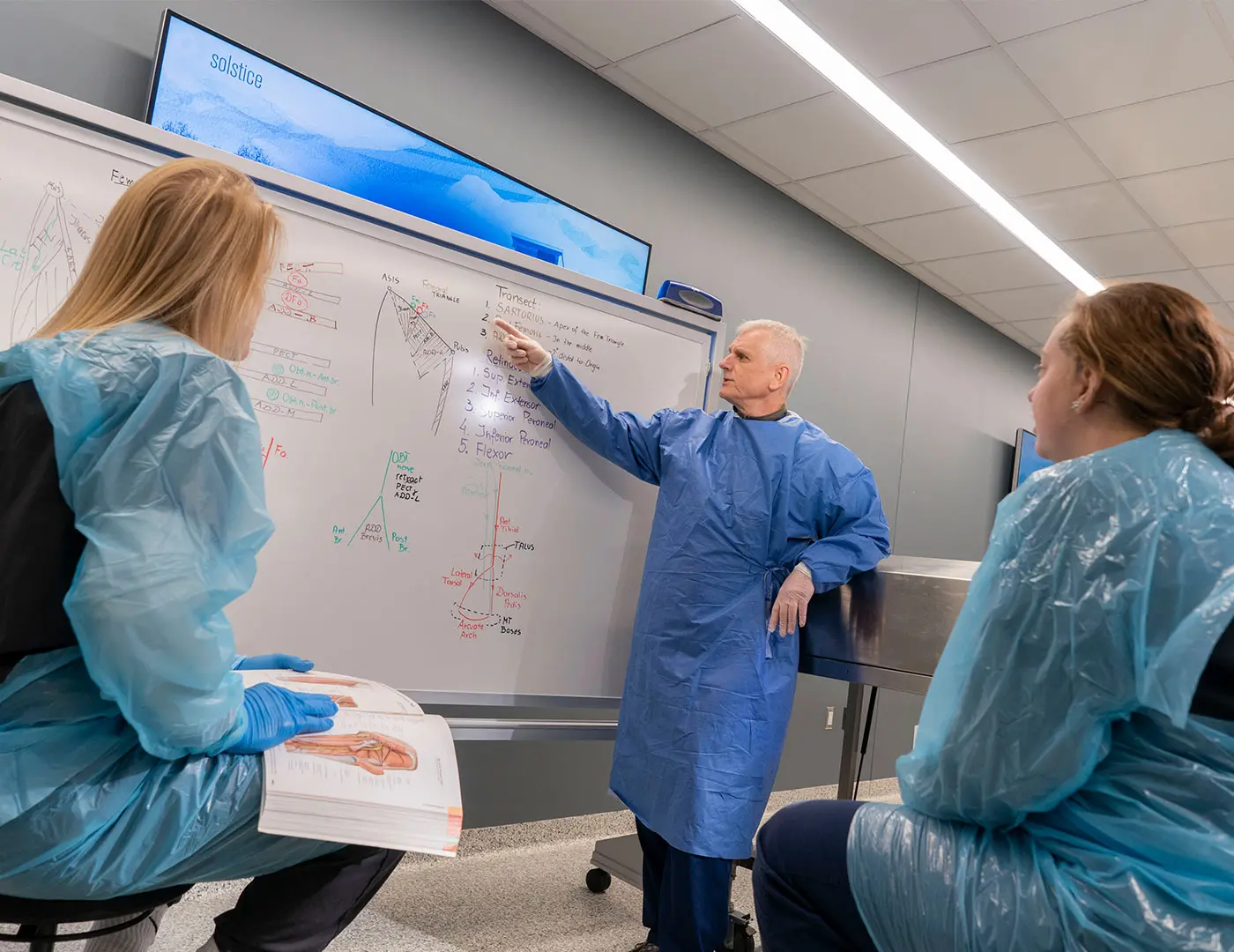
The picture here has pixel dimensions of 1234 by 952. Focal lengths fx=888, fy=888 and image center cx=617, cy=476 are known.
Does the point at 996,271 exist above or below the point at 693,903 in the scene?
above

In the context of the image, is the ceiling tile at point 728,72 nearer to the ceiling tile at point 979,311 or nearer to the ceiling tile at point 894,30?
the ceiling tile at point 894,30

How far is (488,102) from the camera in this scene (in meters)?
2.87

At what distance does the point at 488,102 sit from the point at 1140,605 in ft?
8.37

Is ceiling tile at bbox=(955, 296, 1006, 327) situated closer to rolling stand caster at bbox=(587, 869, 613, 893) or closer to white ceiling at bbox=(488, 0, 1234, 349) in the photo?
white ceiling at bbox=(488, 0, 1234, 349)

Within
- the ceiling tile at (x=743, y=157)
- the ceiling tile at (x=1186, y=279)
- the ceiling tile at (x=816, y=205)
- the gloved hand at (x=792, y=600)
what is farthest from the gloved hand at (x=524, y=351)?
the ceiling tile at (x=1186, y=279)

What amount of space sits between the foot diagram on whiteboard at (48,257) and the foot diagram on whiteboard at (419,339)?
0.51m

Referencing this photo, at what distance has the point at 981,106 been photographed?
3004mm

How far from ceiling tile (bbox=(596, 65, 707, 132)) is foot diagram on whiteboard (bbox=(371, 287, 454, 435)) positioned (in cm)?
172

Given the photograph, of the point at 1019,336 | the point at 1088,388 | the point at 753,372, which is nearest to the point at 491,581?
the point at 753,372

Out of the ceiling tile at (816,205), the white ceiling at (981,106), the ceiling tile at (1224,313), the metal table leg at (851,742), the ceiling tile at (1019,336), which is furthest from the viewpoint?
the ceiling tile at (1019,336)

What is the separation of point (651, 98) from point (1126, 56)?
1528 millimetres

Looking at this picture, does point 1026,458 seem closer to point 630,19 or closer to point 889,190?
point 889,190

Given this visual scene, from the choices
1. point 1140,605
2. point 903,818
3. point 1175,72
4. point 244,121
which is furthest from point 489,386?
point 1175,72

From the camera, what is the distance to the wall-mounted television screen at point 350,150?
2139 mm
